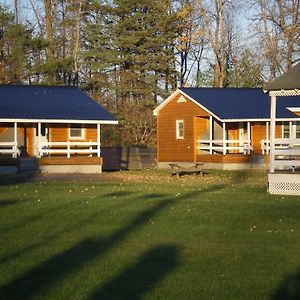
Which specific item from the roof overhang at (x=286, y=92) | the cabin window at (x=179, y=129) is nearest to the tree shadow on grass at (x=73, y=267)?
the roof overhang at (x=286, y=92)

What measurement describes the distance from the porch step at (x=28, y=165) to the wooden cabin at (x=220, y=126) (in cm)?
932

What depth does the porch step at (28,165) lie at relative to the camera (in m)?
32.5

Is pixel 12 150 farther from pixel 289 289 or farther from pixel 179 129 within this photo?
pixel 289 289

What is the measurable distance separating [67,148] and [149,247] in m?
23.9

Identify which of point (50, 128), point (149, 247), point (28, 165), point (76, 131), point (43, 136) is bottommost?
point (149, 247)

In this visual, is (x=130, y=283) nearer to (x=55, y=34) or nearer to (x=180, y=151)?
(x=180, y=151)

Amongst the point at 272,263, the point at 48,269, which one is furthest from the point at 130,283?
the point at 272,263

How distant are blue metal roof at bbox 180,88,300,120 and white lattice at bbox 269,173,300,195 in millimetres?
15455

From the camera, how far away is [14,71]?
51406mm

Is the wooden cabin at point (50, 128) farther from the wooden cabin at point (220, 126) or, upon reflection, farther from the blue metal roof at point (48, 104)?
the wooden cabin at point (220, 126)

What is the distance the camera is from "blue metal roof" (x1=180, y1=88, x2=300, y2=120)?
3688 centimetres

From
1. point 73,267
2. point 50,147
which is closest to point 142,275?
point 73,267

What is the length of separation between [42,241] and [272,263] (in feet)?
12.9

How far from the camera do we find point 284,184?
2055 centimetres
